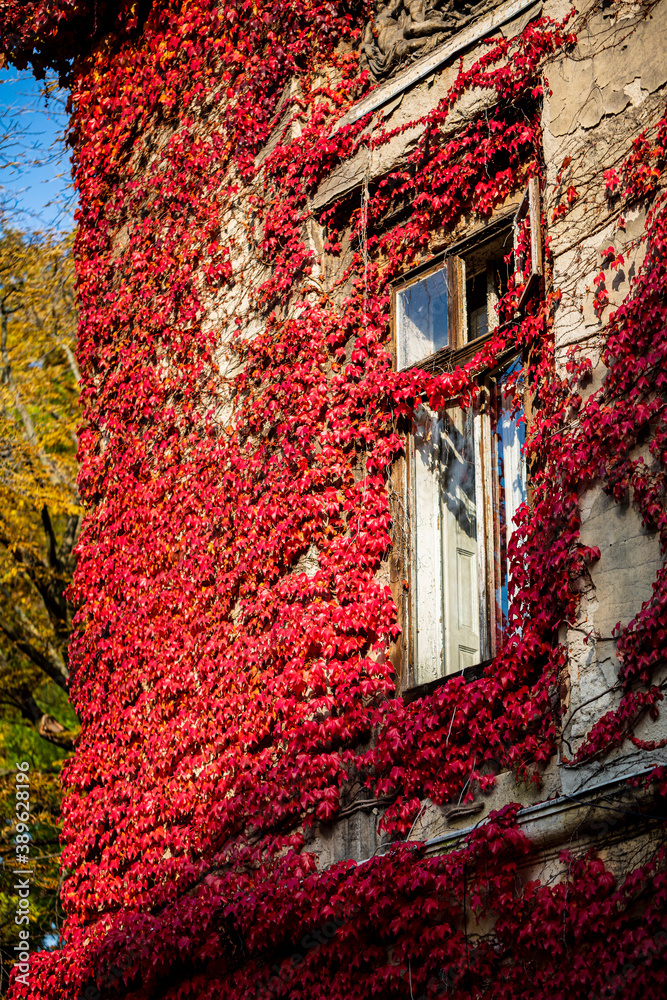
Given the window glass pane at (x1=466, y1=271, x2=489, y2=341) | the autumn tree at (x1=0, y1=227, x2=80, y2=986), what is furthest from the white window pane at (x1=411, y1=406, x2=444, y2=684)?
the autumn tree at (x1=0, y1=227, x2=80, y2=986)

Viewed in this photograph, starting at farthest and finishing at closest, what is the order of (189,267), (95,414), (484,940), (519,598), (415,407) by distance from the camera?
1. (95,414)
2. (189,267)
3. (415,407)
4. (519,598)
5. (484,940)

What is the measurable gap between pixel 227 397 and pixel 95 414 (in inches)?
85.6

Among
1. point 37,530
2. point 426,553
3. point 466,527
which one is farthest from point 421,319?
point 37,530

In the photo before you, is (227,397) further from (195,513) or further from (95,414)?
(95,414)

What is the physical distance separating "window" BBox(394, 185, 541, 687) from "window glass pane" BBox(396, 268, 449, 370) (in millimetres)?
10

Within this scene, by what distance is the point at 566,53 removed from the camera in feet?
→ 24.9

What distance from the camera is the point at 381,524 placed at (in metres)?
7.93

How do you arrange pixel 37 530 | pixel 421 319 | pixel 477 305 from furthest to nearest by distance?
pixel 37 530, pixel 421 319, pixel 477 305

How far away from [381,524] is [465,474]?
0.68 meters

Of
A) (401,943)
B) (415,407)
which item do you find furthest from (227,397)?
(401,943)

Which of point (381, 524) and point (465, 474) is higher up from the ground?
point (465, 474)

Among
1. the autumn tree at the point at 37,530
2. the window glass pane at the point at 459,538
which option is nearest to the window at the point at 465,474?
the window glass pane at the point at 459,538

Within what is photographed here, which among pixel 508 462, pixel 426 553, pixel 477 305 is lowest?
pixel 426 553

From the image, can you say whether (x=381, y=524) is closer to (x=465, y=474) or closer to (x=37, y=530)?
(x=465, y=474)
